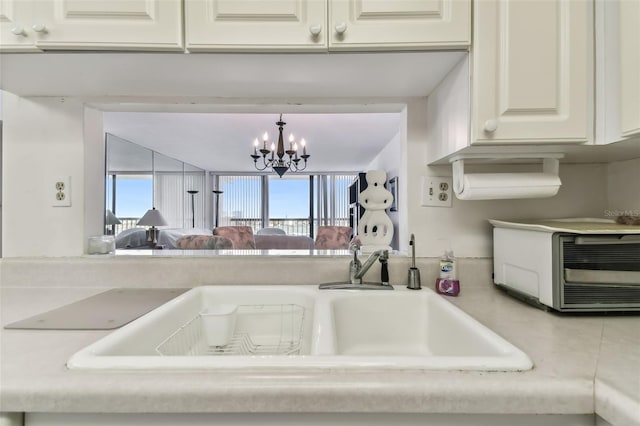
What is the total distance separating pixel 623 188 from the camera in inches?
40.6

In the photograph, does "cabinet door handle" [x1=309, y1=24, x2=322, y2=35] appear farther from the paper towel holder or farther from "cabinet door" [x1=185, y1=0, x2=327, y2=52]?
the paper towel holder

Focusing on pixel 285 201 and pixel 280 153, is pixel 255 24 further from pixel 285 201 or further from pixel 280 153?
pixel 285 201

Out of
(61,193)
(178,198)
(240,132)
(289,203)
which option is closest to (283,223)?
(289,203)

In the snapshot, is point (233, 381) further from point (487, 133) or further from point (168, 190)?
point (168, 190)

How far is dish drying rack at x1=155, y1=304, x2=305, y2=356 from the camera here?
874 mm

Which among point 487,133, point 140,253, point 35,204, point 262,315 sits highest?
point 487,133

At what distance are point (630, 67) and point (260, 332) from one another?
1.21 meters

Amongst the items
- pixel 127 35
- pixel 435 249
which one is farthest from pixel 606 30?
pixel 127 35

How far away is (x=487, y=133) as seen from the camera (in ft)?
2.45

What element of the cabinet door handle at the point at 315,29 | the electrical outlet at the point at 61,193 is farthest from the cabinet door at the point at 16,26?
the cabinet door handle at the point at 315,29

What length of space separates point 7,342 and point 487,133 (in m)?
1.18

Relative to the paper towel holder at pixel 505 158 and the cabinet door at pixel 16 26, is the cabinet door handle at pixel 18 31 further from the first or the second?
the paper towel holder at pixel 505 158

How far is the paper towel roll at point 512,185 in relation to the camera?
902 millimetres

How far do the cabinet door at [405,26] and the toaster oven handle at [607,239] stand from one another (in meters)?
0.59
